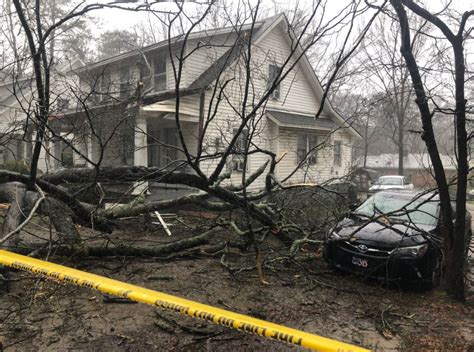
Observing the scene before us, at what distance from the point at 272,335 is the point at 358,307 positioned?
9.10 ft

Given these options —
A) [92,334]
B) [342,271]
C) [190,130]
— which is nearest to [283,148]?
[190,130]

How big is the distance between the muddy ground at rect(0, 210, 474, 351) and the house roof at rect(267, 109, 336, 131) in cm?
971

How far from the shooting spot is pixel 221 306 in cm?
427

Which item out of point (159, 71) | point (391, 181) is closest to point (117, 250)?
point (159, 71)

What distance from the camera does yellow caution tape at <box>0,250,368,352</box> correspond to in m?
2.16

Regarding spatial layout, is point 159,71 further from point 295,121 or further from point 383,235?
point 383,235

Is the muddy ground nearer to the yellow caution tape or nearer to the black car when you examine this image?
the black car

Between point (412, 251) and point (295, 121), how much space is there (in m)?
11.0

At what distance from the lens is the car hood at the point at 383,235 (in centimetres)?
533

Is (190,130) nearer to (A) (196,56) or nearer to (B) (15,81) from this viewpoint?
(A) (196,56)

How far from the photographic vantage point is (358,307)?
4605 millimetres

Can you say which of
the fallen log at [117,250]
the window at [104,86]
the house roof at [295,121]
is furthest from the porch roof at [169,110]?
the fallen log at [117,250]

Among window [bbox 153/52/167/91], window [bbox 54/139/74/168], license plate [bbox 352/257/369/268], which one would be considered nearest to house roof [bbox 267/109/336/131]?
window [bbox 153/52/167/91]

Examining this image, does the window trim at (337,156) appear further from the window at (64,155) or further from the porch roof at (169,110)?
the window at (64,155)
